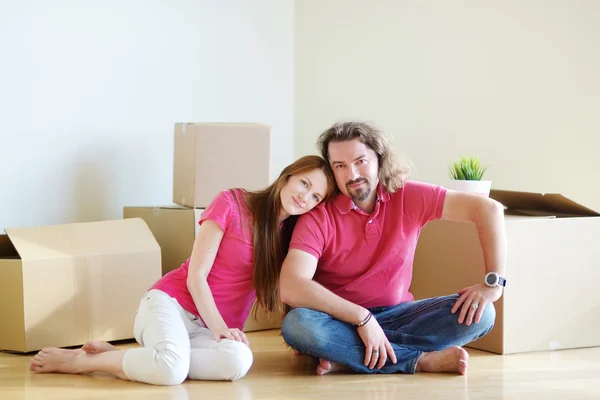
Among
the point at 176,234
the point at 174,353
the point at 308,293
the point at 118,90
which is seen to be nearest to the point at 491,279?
the point at 308,293

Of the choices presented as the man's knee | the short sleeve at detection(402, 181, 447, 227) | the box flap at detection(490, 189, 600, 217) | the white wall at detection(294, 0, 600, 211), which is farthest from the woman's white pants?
the white wall at detection(294, 0, 600, 211)

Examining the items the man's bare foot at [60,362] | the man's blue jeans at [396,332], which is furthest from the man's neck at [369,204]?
the man's bare foot at [60,362]

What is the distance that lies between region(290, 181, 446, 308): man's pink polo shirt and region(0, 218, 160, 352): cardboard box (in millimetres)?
649

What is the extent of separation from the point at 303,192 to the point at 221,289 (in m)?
0.32

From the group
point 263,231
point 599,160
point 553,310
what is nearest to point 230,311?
point 263,231

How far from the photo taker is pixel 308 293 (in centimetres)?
197

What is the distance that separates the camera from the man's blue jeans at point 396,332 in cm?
195

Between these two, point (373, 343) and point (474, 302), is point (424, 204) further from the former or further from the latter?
point (373, 343)

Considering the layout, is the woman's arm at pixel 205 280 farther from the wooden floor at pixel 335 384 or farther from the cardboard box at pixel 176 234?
the cardboard box at pixel 176 234

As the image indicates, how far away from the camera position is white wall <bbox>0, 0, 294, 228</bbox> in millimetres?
2594

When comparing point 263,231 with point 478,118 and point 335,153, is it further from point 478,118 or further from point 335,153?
point 478,118

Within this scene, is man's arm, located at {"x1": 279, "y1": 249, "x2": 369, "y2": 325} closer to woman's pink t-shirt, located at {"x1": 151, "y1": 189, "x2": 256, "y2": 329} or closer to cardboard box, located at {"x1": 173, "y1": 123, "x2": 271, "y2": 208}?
woman's pink t-shirt, located at {"x1": 151, "y1": 189, "x2": 256, "y2": 329}

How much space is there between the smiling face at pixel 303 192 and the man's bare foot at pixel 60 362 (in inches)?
24.3

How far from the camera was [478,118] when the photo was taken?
120 inches
